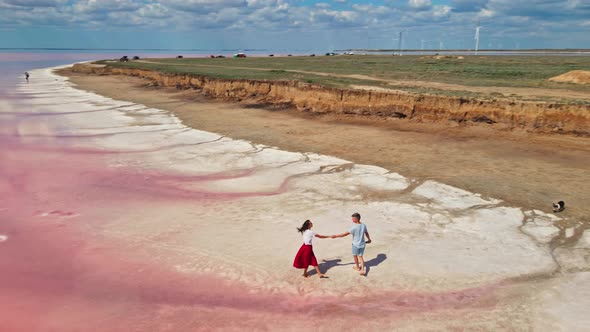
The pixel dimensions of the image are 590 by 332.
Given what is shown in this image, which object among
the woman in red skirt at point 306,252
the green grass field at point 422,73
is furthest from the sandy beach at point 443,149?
the woman in red skirt at point 306,252

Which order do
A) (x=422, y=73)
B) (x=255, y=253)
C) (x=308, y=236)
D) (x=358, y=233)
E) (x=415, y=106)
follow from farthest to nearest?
1. (x=422, y=73)
2. (x=415, y=106)
3. (x=255, y=253)
4. (x=358, y=233)
5. (x=308, y=236)

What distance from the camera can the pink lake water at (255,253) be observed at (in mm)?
7121

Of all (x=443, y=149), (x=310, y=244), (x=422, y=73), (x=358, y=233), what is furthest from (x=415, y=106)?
(x=422, y=73)

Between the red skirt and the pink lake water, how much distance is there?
0.34 metres

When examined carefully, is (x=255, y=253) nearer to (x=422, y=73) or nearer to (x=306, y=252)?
(x=306, y=252)

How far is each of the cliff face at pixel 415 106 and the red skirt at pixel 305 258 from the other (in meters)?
16.1

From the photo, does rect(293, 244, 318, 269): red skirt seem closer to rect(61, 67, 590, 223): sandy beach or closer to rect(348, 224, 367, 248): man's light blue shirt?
rect(348, 224, 367, 248): man's light blue shirt

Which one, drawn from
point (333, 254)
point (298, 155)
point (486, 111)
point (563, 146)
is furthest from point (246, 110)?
A: point (333, 254)

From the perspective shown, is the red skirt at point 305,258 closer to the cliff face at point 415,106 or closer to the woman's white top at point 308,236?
the woman's white top at point 308,236

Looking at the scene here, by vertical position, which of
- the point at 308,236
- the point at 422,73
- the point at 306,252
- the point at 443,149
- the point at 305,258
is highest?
the point at 422,73

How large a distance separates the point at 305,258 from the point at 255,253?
160 cm

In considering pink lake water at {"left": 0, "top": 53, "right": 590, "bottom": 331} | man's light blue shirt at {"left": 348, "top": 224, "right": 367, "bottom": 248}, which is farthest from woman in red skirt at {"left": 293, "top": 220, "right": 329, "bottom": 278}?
man's light blue shirt at {"left": 348, "top": 224, "right": 367, "bottom": 248}

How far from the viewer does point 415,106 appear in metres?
23.1

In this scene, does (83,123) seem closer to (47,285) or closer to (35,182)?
(35,182)
